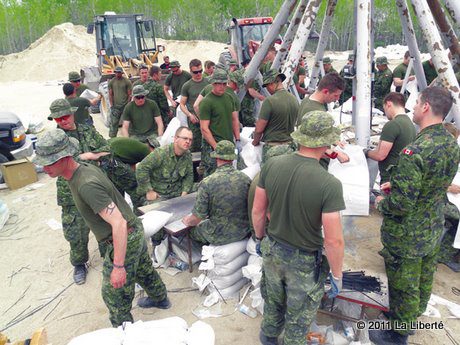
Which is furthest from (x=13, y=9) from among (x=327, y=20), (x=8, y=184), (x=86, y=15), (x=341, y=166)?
(x=341, y=166)

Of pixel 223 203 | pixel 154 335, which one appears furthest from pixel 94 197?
pixel 223 203

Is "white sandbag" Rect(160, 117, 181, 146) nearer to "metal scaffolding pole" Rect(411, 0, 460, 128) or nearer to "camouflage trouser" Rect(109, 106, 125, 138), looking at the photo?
"camouflage trouser" Rect(109, 106, 125, 138)

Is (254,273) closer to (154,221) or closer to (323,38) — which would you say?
(154,221)

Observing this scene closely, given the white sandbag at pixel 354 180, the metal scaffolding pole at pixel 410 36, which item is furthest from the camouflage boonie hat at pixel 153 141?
the metal scaffolding pole at pixel 410 36

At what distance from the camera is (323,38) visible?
6.46 meters

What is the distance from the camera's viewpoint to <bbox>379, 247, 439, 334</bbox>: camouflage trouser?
2945mm

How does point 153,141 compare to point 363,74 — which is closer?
point 363,74

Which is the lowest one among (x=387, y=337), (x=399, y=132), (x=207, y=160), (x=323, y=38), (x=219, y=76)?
(x=387, y=337)

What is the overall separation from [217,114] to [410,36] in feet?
10.2

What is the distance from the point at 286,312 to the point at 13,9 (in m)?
45.9

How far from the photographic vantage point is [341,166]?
3.81 meters

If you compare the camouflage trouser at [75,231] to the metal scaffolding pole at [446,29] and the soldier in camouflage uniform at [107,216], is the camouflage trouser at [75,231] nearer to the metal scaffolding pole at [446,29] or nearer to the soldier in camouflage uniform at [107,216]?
the soldier in camouflage uniform at [107,216]

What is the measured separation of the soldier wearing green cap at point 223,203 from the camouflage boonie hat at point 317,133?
46.6 inches

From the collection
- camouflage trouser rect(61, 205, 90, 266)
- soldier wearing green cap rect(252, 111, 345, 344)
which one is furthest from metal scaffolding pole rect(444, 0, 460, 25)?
camouflage trouser rect(61, 205, 90, 266)
